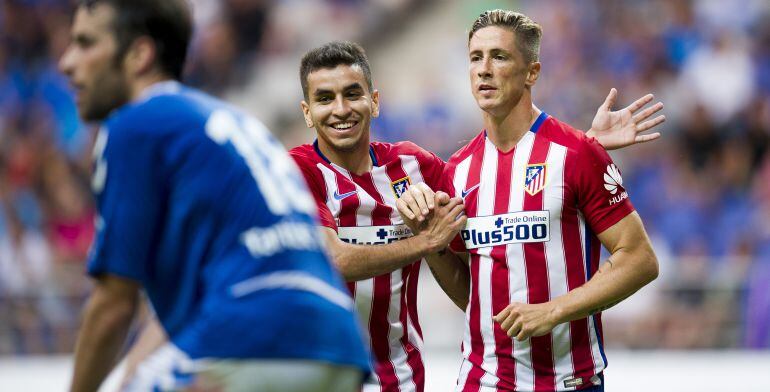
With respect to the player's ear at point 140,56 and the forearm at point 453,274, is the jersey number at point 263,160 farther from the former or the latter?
the forearm at point 453,274

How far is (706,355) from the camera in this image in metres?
9.28

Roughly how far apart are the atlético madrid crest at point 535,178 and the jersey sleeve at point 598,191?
15cm

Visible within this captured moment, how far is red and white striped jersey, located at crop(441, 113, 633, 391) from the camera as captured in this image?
483cm

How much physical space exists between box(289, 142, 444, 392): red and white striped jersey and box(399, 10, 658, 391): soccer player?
284mm

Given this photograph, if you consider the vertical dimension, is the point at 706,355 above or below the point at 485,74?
below

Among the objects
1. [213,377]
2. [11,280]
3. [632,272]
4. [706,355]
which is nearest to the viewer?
[213,377]

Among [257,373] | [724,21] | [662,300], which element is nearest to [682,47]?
[724,21]

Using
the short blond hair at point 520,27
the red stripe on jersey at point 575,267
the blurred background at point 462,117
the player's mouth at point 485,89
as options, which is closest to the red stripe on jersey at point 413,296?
the red stripe on jersey at point 575,267

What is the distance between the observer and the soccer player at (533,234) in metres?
4.77

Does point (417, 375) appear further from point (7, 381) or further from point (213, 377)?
point (7, 381)

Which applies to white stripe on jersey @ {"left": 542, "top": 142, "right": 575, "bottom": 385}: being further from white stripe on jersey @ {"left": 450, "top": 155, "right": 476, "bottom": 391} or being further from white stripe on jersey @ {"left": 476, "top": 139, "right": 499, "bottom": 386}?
white stripe on jersey @ {"left": 450, "top": 155, "right": 476, "bottom": 391}

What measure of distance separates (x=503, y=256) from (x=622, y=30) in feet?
31.6

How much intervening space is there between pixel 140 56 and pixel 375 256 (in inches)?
71.6

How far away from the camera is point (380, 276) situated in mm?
5102
